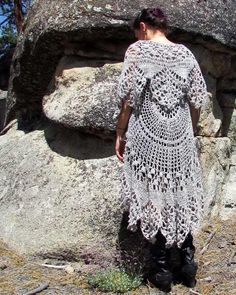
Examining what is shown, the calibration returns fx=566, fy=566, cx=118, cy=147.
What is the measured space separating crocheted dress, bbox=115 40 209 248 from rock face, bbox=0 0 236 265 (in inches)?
21.8

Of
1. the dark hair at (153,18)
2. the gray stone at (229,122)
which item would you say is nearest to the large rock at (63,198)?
the dark hair at (153,18)

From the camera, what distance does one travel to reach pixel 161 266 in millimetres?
3496

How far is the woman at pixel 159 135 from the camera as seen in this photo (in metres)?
3.30

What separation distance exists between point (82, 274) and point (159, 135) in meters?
1.12

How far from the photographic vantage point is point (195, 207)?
11.4 feet

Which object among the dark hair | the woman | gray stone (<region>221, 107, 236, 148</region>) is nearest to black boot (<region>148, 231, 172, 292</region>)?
the woman

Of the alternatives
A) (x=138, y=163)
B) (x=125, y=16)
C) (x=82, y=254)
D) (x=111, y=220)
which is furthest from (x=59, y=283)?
(x=125, y=16)

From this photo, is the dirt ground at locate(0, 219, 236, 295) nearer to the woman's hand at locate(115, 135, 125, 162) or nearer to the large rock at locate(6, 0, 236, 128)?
the woman's hand at locate(115, 135, 125, 162)

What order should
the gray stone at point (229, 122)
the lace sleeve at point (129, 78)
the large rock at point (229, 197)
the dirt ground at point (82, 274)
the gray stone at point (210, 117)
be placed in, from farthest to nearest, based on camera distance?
the gray stone at point (229, 122) → the large rock at point (229, 197) → the gray stone at point (210, 117) → the dirt ground at point (82, 274) → the lace sleeve at point (129, 78)

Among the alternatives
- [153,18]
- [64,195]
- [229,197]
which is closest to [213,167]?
[229,197]

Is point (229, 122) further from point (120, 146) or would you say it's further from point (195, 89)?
point (120, 146)

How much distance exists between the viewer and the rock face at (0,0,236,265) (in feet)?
13.1

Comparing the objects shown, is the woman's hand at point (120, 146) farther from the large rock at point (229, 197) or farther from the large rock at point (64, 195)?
the large rock at point (229, 197)

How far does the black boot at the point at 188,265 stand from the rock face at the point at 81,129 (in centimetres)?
40
